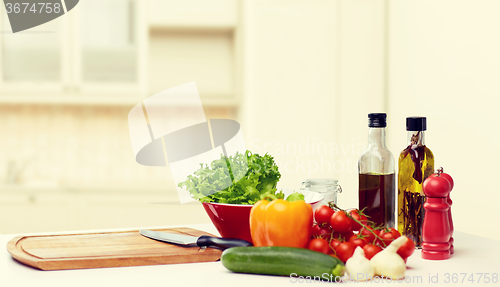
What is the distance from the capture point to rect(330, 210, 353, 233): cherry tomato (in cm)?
93

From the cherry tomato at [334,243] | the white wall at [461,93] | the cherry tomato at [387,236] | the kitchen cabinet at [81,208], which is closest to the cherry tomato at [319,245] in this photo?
the cherry tomato at [334,243]

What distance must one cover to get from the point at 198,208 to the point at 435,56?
153 cm

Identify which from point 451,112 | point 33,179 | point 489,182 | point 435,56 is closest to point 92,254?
point 489,182

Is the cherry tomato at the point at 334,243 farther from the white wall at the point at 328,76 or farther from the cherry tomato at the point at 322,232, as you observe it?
the white wall at the point at 328,76

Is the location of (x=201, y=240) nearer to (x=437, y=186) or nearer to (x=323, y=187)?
(x=323, y=187)

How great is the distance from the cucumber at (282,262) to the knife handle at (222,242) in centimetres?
6

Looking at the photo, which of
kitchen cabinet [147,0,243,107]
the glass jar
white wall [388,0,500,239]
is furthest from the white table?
kitchen cabinet [147,0,243,107]

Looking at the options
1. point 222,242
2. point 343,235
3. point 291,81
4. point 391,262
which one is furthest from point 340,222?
point 291,81

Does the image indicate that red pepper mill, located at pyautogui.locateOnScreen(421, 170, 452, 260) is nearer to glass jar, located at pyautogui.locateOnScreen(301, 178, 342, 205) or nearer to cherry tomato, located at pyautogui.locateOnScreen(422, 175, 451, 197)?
cherry tomato, located at pyautogui.locateOnScreen(422, 175, 451, 197)

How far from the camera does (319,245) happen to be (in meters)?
0.90

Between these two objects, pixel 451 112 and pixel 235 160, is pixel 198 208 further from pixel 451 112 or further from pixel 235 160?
pixel 235 160

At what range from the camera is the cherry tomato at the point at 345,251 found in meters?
0.89

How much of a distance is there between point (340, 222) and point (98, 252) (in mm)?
499

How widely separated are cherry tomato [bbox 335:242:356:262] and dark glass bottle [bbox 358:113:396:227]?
0.67ft
